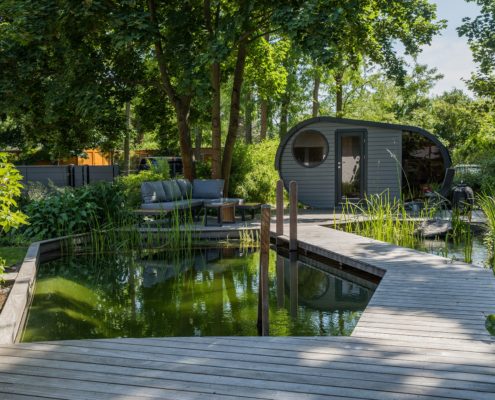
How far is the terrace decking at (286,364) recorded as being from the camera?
2861 mm

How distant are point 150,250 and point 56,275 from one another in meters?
1.61

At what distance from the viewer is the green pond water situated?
5.16 meters

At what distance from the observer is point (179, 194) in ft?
37.0

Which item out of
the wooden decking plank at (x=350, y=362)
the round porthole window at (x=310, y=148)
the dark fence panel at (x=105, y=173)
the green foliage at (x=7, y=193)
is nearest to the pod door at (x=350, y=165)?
the round porthole window at (x=310, y=148)

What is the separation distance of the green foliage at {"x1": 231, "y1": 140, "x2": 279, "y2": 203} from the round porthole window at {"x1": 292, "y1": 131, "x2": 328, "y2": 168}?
0.77 meters

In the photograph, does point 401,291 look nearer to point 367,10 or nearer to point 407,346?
point 407,346

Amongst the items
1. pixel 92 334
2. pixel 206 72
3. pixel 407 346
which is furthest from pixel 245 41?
pixel 407 346

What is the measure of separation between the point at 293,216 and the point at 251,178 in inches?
231

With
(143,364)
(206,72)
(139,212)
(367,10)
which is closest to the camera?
(143,364)

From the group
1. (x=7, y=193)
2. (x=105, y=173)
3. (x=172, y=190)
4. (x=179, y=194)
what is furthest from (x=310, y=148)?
(x=7, y=193)

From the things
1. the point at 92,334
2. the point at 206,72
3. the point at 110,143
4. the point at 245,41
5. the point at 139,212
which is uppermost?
the point at 245,41

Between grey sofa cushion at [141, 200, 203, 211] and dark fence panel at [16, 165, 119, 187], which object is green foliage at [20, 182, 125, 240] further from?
dark fence panel at [16, 165, 119, 187]

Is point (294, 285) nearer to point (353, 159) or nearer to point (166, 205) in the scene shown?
point (166, 205)

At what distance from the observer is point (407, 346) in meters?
3.57
